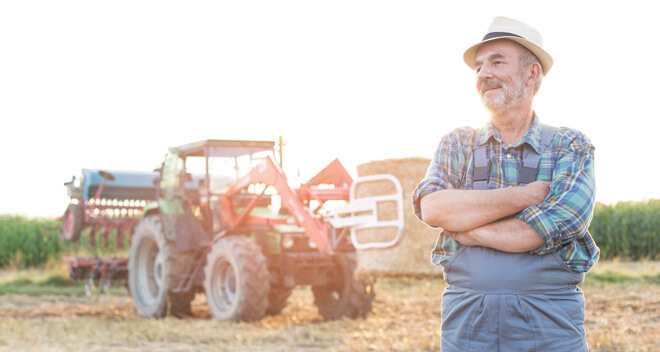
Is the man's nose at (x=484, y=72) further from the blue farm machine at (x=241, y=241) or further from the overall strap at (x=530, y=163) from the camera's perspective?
the blue farm machine at (x=241, y=241)

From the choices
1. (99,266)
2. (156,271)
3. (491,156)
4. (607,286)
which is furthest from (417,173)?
(607,286)

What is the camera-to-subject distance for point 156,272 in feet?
34.9

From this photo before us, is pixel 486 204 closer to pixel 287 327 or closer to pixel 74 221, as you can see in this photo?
pixel 287 327

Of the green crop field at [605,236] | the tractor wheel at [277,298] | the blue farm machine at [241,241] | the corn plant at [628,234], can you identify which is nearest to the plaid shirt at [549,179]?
the blue farm machine at [241,241]

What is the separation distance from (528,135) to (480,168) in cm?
19

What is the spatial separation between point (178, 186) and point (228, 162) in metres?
0.98

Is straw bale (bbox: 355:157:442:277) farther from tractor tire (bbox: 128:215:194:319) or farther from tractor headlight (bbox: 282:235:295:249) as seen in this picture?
tractor tire (bbox: 128:215:194:319)

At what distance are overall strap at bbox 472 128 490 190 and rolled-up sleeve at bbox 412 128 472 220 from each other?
2.6 inches

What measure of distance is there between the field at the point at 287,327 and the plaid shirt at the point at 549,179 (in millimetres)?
4085

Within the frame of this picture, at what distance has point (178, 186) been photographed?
995 centimetres

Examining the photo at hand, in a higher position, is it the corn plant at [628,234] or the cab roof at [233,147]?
the cab roof at [233,147]

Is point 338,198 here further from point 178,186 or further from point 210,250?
point 178,186

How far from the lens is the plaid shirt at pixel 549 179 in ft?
7.96

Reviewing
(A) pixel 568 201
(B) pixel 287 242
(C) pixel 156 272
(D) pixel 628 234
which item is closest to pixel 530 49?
(A) pixel 568 201
